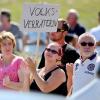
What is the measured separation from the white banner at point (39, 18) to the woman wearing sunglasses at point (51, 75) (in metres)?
1.11

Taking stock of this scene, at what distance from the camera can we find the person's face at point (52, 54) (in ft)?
25.8

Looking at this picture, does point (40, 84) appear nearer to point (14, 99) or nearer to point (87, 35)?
point (87, 35)

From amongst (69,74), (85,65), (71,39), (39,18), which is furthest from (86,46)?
(71,39)

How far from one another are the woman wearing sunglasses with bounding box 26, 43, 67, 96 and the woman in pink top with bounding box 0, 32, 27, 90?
468mm

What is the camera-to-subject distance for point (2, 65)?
28.1ft

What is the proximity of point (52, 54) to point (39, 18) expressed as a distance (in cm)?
132

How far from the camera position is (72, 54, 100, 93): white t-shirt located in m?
7.75

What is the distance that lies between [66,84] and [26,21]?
4.53ft

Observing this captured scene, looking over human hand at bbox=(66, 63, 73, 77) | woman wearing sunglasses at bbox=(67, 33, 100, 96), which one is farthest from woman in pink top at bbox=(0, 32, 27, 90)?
woman wearing sunglasses at bbox=(67, 33, 100, 96)

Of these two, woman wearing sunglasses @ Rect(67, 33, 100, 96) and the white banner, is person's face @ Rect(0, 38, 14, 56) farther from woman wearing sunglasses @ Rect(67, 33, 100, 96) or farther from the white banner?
woman wearing sunglasses @ Rect(67, 33, 100, 96)

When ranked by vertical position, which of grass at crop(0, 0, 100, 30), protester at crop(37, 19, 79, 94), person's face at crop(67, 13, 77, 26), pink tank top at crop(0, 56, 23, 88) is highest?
protester at crop(37, 19, 79, 94)

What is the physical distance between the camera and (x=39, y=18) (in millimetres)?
9109

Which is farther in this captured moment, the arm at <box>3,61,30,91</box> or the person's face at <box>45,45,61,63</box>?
the arm at <box>3,61,30,91</box>

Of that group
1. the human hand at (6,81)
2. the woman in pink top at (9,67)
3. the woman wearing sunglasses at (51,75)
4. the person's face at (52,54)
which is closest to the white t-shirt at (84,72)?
the woman wearing sunglasses at (51,75)
